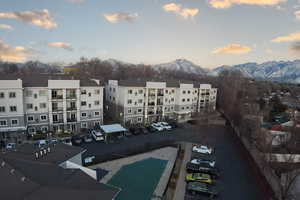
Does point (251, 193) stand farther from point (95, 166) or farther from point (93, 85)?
point (93, 85)

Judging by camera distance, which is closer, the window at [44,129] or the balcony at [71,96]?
the window at [44,129]

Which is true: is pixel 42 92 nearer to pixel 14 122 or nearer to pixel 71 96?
pixel 71 96

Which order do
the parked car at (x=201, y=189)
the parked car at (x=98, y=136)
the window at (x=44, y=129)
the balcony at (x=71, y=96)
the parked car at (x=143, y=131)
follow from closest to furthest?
the parked car at (x=201, y=189) → the parked car at (x=98, y=136) → the window at (x=44, y=129) → the balcony at (x=71, y=96) → the parked car at (x=143, y=131)

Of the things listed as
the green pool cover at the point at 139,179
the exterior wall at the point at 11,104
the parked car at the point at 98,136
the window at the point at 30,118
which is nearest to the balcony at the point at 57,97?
the exterior wall at the point at 11,104

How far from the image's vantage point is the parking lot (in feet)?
52.9

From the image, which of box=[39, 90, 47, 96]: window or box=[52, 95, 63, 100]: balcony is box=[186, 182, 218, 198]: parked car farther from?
box=[39, 90, 47, 96]: window

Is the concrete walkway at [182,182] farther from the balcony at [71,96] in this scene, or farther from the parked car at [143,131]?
the balcony at [71,96]

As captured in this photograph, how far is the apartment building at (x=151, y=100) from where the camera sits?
34125 mm

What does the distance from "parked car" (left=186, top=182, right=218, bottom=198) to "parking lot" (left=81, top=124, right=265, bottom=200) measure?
778mm

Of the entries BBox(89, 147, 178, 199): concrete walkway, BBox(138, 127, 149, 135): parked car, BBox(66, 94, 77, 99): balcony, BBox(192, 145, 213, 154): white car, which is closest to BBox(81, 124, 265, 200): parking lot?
BBox(192, 145, 213, 154): white car

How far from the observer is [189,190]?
49.9 ft

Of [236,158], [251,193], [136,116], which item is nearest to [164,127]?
[136,116]

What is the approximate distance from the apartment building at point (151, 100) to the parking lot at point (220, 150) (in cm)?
555

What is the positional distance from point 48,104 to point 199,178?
2443 cm
